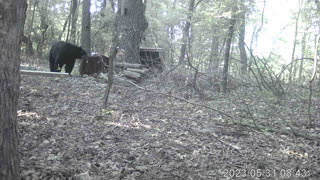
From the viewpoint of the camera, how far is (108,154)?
4.08 metres

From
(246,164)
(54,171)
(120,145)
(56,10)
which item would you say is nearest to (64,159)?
(54,171)

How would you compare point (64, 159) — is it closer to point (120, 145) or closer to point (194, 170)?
point (120, 145)

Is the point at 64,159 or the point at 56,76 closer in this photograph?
the point at 64,159

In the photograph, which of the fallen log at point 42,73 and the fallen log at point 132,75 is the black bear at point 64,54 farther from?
the fallen log at point 132,75

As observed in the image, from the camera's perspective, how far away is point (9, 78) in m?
2.47

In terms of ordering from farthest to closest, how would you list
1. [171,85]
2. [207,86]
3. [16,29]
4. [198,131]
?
[207,86] < [171,85] < [198,131] < [16,29]

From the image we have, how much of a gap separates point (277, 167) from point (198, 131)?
1.78 meters

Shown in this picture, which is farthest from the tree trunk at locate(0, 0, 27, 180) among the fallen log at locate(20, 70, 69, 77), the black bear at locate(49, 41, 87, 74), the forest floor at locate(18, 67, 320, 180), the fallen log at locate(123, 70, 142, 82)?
the black bear at locate(49, 41, 87, 74)

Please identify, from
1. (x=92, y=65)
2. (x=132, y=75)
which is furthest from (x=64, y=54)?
(x=132, y=75)

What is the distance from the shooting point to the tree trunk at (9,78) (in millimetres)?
2410

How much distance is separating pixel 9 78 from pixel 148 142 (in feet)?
8.57

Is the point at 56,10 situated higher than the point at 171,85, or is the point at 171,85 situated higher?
the point at 56,10

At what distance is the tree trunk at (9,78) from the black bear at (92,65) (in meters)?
7.57

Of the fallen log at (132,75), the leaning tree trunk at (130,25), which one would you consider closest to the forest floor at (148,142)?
the fallen log at (132,75)
